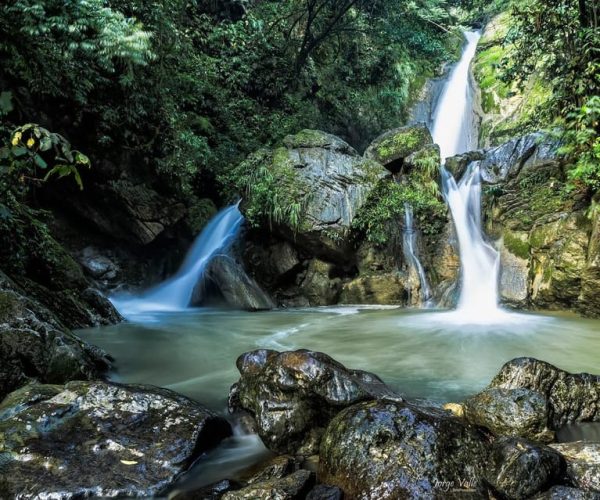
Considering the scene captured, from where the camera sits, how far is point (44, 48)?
6980mm

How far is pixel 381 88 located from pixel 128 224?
12.3 meters

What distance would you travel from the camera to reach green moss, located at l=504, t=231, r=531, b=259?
9359 mm

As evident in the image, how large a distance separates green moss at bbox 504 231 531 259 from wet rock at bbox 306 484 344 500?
815cm

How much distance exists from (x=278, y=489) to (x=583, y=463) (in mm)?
1954

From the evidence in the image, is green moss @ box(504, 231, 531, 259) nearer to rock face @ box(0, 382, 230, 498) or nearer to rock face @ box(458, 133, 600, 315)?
rock face @ box(458, 133, 600, 315)

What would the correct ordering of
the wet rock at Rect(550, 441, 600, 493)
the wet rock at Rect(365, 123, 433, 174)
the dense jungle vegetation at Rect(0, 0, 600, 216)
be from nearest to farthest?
the wet rock at Rect(550, 441, 600, 493), the dense jungle vegetation at Rect(0, 0, 600, 216), the wet rock at Rect(365, 123, 433, 174)

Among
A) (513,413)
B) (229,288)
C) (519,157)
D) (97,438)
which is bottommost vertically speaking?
(97,438)

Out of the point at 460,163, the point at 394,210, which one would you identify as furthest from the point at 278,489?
the point at 460,163

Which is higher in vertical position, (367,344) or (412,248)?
(412,248)

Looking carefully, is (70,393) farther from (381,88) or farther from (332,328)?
(381,88)

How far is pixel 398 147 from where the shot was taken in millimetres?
12516

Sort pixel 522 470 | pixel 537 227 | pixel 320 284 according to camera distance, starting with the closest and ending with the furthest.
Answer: pixel 522 470 < pixel 537 227 < pixel 320 284

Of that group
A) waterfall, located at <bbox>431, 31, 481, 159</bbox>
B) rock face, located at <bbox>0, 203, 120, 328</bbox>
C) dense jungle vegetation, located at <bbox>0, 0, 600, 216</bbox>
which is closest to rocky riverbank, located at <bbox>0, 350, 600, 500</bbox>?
dense jungle vegetation, located at <bbox>0, 0, 600, 216</bbox>

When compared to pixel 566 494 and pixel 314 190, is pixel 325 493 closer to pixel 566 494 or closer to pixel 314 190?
Result: pixel 566 494
